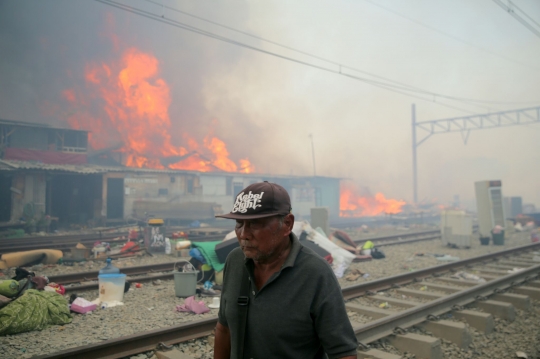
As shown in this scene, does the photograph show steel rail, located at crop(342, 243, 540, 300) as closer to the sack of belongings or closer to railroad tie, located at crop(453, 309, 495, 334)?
railroad tie, located at crop(453, 309, 495, 334)

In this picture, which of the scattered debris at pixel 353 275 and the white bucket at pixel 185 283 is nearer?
the white bucket at pixel 185 283

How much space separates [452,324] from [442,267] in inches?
206

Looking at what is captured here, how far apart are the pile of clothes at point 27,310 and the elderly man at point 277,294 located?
4980 mm

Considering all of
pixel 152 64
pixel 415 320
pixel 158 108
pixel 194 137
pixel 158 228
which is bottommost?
pixel 415 320

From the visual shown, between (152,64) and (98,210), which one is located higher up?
(152,64)

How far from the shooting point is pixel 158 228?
14.5 m

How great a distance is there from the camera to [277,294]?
206 centimetres

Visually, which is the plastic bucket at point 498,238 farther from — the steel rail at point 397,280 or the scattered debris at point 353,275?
the scattered debris at point 353,275

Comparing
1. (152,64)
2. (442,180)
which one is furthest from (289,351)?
(442,180)

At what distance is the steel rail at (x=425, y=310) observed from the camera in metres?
5.88

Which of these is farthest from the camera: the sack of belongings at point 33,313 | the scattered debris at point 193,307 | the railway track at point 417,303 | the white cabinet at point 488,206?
the white cabinet at point 488,206

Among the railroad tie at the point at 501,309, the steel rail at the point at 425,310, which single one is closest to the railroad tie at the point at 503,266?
the steel rail at the point at 425,310

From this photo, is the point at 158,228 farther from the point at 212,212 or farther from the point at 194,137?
the point at 194,137

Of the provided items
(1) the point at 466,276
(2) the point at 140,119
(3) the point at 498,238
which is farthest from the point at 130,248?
(2) the point at 140,119
